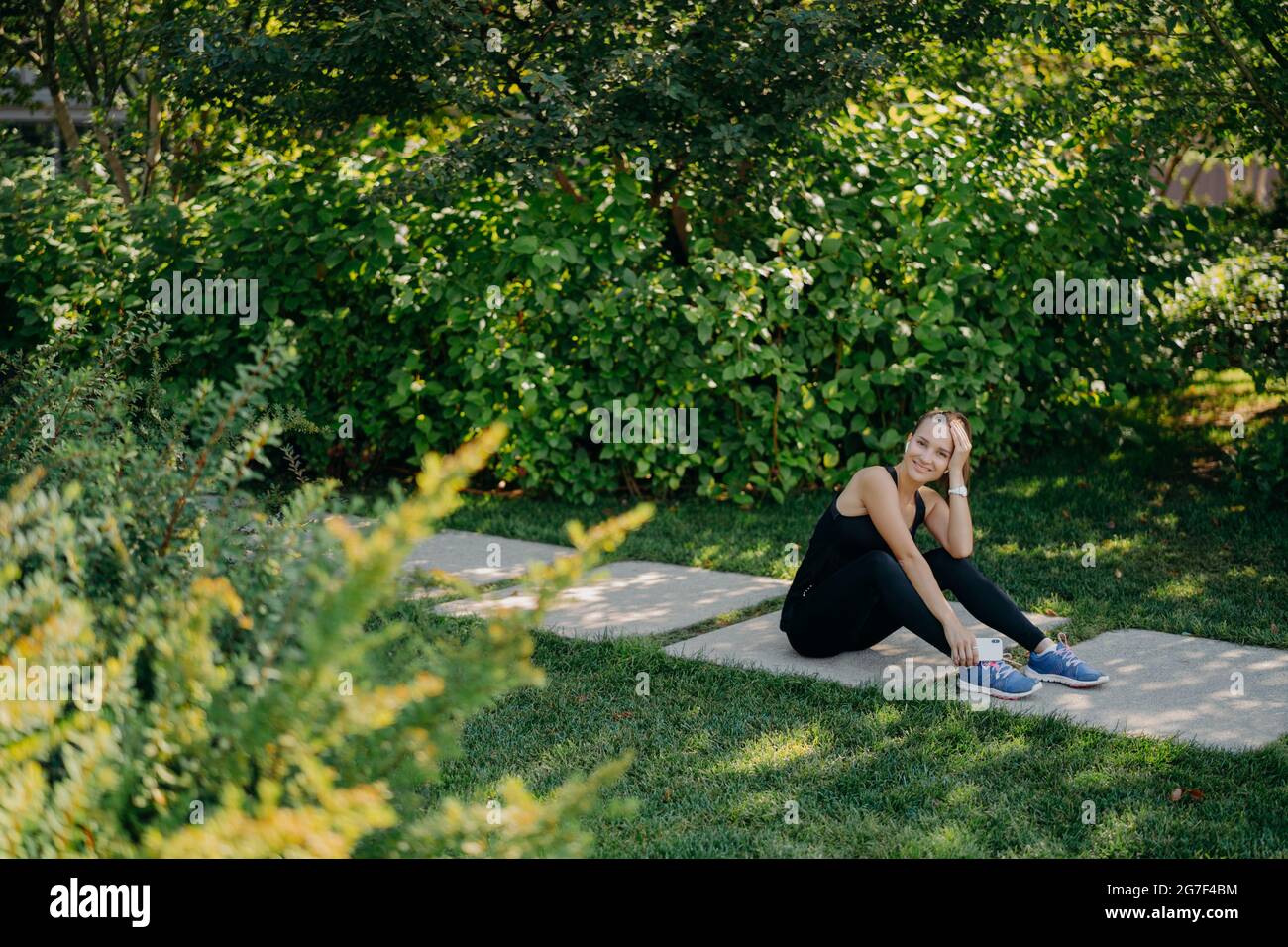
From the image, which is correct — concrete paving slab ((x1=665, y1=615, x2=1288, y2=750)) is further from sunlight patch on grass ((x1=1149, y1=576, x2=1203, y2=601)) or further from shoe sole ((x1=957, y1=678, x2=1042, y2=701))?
sunlight patch on grass ((x1=1149, y1=576, x2=1203, y2=601))

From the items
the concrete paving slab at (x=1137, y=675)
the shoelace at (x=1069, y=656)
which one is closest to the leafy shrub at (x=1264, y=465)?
the concrete paving slab at (x=1137, y=675)

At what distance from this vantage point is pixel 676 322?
7.76m

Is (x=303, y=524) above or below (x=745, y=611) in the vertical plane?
above

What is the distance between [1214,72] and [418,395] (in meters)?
5.17

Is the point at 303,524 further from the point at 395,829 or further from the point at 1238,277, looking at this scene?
the point at 1238,277

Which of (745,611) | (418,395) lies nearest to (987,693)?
(745,611)

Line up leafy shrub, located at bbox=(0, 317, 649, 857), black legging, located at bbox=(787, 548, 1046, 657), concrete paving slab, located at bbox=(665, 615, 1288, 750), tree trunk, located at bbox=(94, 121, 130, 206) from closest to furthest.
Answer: leafy shrub, located at bbox=(0, 317, 649, 857), concrete paving slab, located at bbox=(665, 615, 1288, 750), black legging, located at bbox=(787, 548, 1046, 657), tree trunk, located at bbox=(94, 121, 130, 206)

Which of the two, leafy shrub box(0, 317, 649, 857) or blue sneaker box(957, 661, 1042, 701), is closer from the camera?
leafy shrub box(0, 317, 649, 857)

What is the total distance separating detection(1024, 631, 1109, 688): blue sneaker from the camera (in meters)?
4.89

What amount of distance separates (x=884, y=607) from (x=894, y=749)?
896mm

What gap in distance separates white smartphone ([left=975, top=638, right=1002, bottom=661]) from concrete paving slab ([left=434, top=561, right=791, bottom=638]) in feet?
4.61

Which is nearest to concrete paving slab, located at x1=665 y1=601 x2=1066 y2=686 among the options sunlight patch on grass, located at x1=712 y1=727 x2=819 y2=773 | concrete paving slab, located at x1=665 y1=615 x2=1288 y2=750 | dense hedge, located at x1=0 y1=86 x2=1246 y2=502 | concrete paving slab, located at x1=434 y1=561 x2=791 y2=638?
concrete paving slab, located at x1=665 y1=615 x2=1288 y2=750

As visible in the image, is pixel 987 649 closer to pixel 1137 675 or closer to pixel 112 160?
pixel 1137 675
